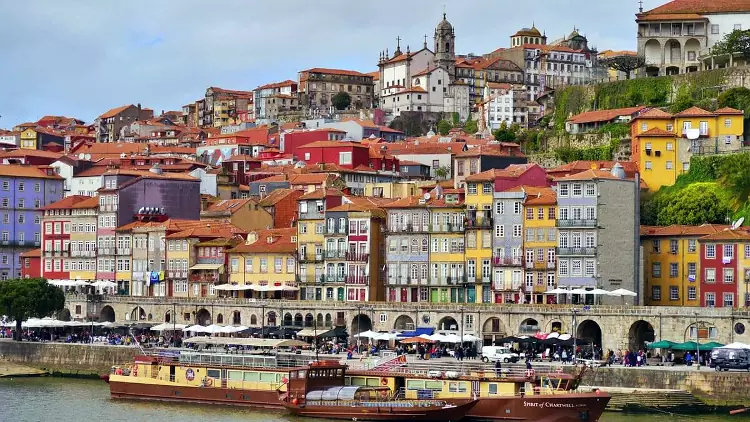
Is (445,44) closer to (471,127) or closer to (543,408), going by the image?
(471,127)

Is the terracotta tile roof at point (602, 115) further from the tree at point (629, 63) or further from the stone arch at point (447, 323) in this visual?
the stone arch at point (447, 323)

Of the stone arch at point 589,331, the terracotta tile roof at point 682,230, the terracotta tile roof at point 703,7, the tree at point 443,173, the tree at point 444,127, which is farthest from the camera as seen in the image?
the tree at point 444,127

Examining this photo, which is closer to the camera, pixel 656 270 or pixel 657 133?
pixel 656 270

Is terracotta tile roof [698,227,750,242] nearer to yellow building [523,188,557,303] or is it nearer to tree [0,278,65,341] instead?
yellow building [523,188,557,303]

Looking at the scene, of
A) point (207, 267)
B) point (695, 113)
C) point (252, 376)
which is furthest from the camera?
point (695, 113)

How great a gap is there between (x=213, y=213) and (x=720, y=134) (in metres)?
33.2

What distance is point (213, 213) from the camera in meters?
106

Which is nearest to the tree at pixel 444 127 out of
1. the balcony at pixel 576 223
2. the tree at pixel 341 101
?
the tree at pixel 341 101

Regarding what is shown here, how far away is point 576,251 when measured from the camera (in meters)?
80.7

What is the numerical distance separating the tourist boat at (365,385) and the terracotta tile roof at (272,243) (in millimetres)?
17263

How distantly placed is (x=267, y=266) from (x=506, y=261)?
15928 mm

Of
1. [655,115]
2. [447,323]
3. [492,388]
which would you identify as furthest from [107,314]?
[492,388]

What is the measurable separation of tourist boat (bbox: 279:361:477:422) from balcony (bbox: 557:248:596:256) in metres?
18.6

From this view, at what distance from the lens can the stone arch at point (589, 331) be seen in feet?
251
